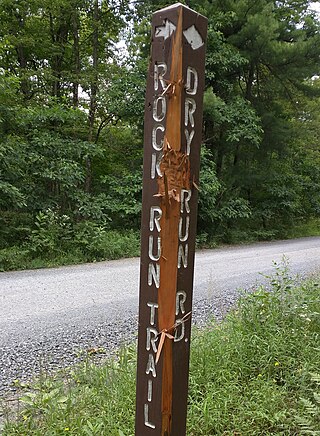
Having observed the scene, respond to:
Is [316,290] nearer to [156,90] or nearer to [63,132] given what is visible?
[156,90]

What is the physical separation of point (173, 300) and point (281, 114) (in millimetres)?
15485

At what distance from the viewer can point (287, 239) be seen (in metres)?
15.2

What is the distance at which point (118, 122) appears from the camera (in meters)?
11.8

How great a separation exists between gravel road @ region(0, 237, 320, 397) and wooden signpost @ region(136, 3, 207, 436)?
1.79 metres

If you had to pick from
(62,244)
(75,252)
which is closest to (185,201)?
(75,252)

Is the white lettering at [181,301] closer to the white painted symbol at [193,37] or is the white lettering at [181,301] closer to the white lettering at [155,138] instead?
the white lettering at [155,138]

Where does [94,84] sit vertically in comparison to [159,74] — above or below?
above

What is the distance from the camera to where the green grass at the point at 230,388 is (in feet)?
6.76

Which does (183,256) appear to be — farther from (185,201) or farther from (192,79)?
(192,79)

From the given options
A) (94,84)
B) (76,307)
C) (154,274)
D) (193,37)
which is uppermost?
(94,84)

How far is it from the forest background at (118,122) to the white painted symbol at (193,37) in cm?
673

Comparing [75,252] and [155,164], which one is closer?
[155,164]

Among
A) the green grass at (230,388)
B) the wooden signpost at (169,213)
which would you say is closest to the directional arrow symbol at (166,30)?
the wooden signpost at (169,213)

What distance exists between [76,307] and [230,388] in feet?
9.51
